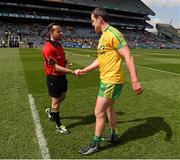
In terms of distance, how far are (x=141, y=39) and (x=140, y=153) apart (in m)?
89.6

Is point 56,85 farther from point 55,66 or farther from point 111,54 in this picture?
point 111,54

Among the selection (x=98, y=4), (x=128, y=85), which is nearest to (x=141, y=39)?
(x=98, y=4)

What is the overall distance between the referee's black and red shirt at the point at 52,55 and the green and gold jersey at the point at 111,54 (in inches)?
49.2

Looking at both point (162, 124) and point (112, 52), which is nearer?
point (112, 52)

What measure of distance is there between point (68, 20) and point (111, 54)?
274ft

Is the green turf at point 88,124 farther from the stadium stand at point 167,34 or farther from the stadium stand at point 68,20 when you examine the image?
the stadium stand at point 167,34

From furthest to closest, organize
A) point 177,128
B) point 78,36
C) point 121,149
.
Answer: point 78,36 < point 177,128 < point 121,149

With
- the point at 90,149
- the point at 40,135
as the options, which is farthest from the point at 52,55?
the point at 90,149

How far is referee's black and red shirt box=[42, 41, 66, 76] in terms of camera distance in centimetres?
606

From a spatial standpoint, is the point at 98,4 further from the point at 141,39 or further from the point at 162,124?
the point at 162,124

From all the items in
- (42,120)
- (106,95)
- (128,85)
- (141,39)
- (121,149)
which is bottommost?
(141,39)

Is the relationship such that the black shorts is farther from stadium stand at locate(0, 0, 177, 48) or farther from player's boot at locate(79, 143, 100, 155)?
stadium stand at locate(0, 0, 177, 48)

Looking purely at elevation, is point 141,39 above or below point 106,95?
below

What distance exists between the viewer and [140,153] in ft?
17.4
